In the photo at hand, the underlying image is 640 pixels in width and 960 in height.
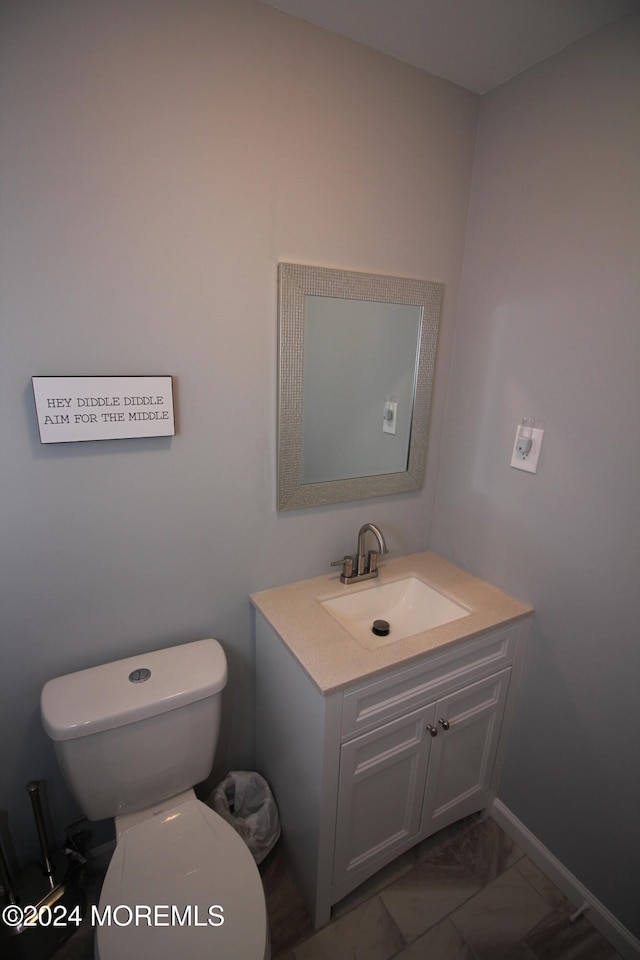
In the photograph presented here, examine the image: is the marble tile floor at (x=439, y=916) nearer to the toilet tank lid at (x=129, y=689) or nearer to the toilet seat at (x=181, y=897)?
the toilet seat at (x=181, y=897)

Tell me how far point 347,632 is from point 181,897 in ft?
2.33

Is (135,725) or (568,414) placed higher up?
(568,414)

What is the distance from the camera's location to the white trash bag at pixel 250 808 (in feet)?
4.72

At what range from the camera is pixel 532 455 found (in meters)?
1.40

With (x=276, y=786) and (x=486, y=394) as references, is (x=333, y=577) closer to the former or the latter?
(x=276, y=786)

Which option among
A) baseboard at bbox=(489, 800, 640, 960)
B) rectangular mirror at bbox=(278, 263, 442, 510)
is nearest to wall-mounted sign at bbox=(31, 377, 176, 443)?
rectangular mirror at bbox=(278, 263, 442, 510)

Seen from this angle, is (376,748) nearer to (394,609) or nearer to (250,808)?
(394,609)

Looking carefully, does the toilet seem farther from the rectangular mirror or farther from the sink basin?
the rectangular mirror

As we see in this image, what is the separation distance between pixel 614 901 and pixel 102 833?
161 cm

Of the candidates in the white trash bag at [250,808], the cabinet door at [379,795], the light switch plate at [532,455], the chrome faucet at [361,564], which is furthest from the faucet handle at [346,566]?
the white trash bag at [250,808]

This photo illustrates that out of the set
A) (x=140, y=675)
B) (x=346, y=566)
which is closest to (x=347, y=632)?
(x=346, y=566)

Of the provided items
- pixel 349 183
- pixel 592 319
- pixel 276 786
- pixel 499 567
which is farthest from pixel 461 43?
pixel 276 786

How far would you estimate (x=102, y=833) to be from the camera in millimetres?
1418

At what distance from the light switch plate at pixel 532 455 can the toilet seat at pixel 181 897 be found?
135 centimetres
